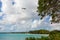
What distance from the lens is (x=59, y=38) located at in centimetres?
2341

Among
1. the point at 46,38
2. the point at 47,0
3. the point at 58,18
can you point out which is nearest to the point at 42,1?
the point at 47,0

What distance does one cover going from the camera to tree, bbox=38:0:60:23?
75.1ft

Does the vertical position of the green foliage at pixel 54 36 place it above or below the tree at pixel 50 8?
below

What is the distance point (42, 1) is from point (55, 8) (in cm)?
142

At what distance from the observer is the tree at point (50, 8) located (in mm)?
22902

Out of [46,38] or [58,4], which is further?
[46,38]

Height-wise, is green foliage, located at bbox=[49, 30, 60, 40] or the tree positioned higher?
the tree

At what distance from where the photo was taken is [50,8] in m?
23.2

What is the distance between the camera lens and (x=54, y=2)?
2278 cm

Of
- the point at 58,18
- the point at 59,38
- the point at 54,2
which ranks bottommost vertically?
the point at 59,38

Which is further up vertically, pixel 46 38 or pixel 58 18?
pixel 58 18

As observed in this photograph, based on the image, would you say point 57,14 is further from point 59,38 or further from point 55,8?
point 59,38

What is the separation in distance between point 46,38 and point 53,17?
2.43m

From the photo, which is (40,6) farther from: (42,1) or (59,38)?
(59,38)
